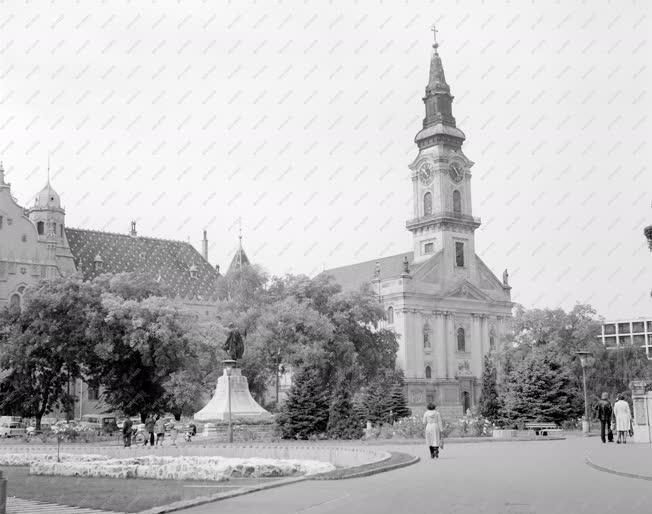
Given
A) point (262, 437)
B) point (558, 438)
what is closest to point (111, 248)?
point (262, 437)

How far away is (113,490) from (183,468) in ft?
9.01

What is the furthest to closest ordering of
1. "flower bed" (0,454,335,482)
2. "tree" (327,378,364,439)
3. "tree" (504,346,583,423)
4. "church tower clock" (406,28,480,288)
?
"church tower clock" (406,28,480,288) → "tree" (504,346,583,423) → "tree" (327,378,364,439) → "flower bed" (0,454,335,482)

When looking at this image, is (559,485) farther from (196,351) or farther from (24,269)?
(24,269)

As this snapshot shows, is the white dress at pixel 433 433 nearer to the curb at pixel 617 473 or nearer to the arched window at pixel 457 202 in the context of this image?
the curb at pixel 617 473

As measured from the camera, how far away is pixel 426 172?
102 metres

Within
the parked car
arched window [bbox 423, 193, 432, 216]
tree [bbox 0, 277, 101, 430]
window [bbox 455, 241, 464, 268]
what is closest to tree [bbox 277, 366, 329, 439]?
the parked car

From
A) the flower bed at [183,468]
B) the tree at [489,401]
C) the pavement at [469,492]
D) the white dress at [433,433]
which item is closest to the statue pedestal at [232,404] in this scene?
the tree at [489,401]


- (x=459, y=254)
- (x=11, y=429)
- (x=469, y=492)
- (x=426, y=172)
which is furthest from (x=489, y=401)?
(x=426, y=172)

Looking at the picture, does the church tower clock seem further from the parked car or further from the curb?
the curb

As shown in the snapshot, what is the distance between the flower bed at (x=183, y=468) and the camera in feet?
65.5

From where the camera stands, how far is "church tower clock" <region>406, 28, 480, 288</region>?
101m

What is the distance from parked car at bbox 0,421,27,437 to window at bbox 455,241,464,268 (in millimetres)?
59964

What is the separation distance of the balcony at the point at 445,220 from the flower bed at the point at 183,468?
262 ft

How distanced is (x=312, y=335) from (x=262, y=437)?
23174 mm
